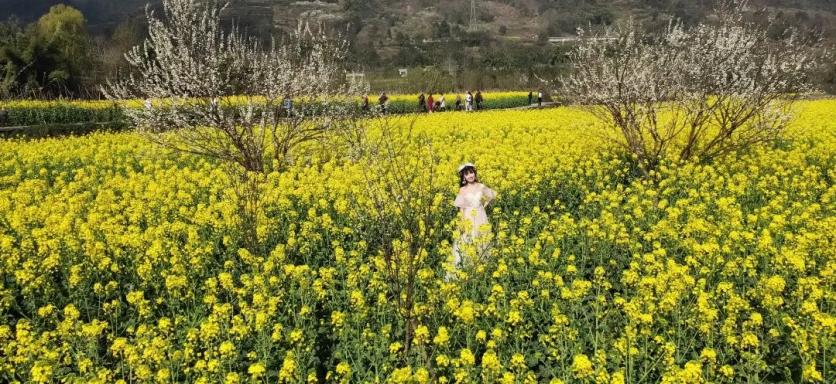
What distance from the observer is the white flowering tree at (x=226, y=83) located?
1125 centimetres

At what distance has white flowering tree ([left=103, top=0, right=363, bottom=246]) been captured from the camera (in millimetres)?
11250

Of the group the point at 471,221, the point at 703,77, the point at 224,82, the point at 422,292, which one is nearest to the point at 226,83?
the point at 224,82

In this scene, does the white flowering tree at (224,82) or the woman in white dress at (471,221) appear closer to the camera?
the woman in white dress at (471,221)

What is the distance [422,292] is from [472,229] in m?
1.45

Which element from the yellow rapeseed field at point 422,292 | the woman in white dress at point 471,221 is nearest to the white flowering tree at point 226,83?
the yellow rapeseed field at point 422,292

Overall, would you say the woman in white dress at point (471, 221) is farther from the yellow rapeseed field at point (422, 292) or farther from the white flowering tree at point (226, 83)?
the white flowering tree at point (226, 83)

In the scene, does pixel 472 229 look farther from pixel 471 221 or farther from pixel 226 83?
pixel 226 83

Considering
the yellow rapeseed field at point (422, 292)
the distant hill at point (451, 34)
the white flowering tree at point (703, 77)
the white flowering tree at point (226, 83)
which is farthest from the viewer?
the distant hill at point (451, 34)

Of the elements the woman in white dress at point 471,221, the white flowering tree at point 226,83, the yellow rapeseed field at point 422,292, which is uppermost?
the white flowering tree at point 226,83

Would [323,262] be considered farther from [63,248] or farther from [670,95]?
[670,95]

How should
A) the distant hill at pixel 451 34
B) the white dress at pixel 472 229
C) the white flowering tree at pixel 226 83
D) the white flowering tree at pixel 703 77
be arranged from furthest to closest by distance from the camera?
the distant hill at pixel 451 34, the white flowering tree at pixel 703 77, the white flowering tree at pixel 226 83, the white dress at pixel 472 229

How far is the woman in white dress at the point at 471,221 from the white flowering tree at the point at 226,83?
3.64 meters

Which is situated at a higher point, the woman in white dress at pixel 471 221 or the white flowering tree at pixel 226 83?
the white flowering tree at pixel 226 83

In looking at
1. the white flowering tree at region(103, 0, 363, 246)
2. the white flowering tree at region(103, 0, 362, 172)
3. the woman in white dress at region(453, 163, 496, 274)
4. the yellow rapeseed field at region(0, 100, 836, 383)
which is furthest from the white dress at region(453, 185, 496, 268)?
the white flowering tree at region(103, 0, 362, 172)
